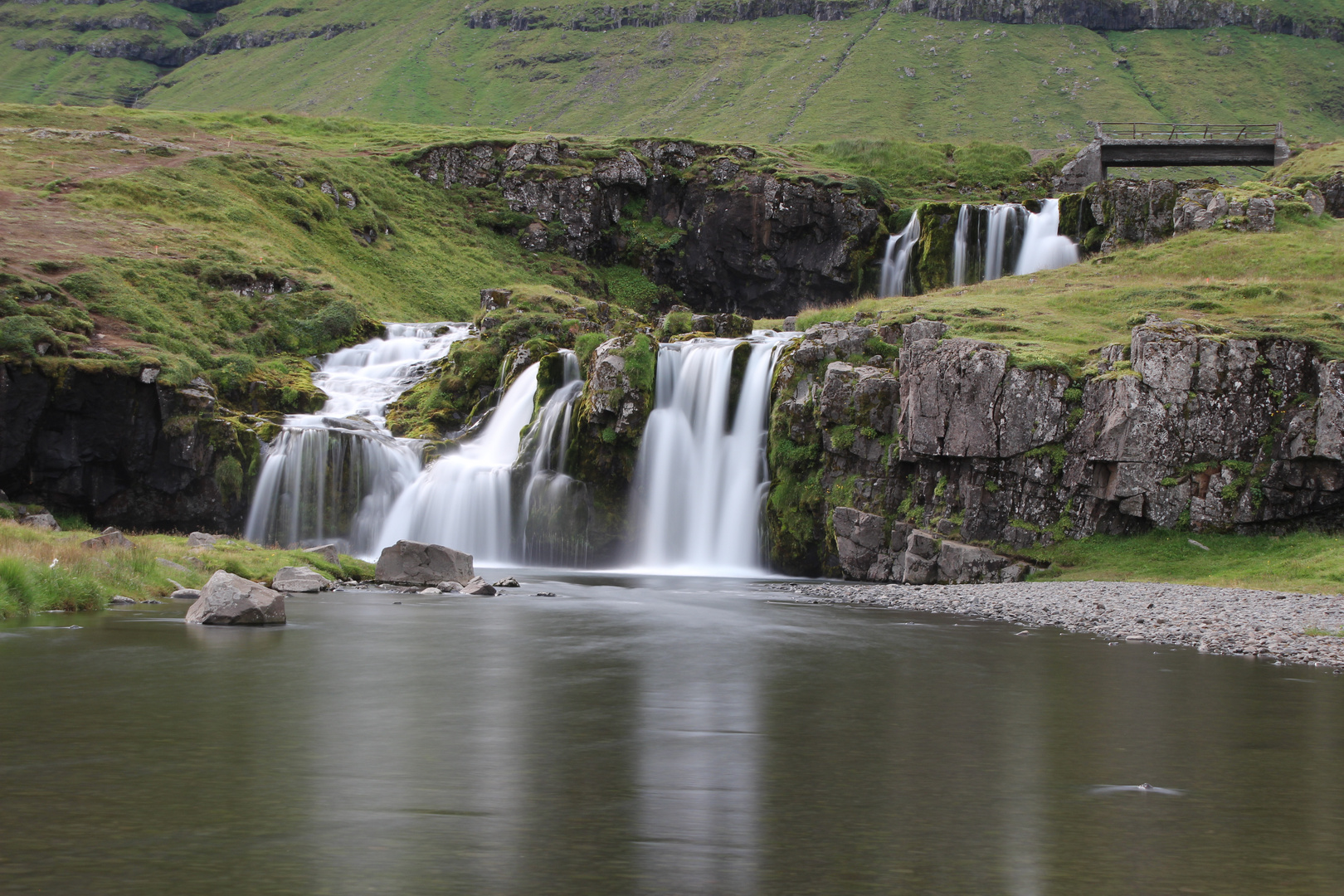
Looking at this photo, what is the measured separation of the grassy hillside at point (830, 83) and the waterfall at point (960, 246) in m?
70.1

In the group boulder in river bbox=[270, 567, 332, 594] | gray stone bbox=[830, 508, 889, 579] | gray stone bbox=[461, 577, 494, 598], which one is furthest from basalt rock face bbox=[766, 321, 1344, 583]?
boulder in river bbox=[270, 567, 332, 594]

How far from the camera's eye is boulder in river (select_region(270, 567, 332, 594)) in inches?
1063

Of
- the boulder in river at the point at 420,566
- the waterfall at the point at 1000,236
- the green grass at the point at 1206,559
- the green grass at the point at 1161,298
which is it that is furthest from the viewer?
the waterfall at the point at 1000,236

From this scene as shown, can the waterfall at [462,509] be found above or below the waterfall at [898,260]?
below

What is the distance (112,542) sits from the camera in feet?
84.1

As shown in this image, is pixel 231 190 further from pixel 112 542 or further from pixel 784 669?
pixel 784 669

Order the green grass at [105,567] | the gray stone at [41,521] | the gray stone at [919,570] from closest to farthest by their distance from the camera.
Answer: the green grass at [105,567], the gray stone at [41,521], the gray stone at [919,570]

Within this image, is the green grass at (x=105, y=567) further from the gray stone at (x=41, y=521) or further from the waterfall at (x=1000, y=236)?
the waterfall at (x=1000, y=236)

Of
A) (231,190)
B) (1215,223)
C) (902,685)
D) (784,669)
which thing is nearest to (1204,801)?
(902,685)

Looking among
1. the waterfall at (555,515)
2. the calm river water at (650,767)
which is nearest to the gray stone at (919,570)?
the calm river water at (650,767)

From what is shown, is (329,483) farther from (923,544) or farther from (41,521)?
(923,544)

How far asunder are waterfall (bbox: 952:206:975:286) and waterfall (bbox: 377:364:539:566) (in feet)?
95.9

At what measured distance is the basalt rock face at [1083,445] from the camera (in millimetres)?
29969

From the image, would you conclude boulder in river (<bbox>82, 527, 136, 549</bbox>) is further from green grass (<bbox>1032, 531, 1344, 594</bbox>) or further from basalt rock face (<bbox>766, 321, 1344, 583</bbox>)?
green grass (<bbox>1032, 531, 1344, 594</bbox>)
